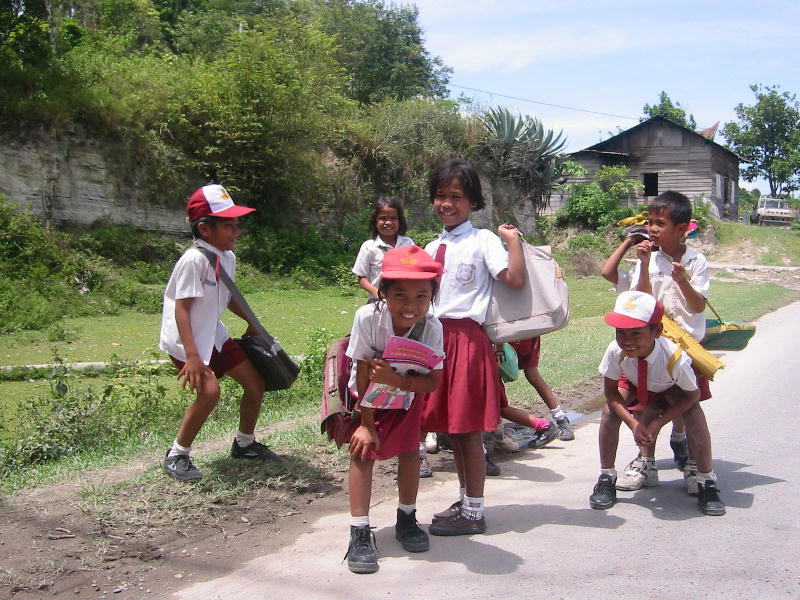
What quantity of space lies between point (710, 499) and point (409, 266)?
7.52 feet

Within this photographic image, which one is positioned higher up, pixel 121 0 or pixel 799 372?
pixel 121 0

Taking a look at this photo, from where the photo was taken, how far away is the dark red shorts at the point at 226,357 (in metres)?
4.79

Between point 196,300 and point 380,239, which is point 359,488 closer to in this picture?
point 196,300

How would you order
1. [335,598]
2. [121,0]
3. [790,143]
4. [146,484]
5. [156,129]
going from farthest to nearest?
[790,143] → [121,0] → [156,129] → [146,484] → [335,598]

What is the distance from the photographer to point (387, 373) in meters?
3.50

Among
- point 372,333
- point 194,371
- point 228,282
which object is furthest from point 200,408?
point 372,333

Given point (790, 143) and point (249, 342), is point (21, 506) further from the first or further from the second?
point (790, 143)

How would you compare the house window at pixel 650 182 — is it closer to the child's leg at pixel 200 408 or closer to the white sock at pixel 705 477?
the white sock at pixel 705 477

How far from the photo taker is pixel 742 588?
3.35m

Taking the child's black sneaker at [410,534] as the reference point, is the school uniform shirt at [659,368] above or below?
above

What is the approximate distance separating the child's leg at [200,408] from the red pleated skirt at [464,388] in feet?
4.15

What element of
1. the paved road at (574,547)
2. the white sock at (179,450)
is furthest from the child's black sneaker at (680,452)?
the white sock at (179,450)

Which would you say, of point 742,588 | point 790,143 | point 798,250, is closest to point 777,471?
point 742,588

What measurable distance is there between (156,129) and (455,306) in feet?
47.5
